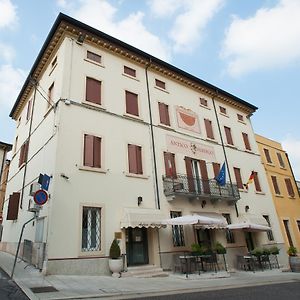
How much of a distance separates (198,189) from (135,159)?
4.24 m

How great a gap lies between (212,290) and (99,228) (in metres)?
5.08

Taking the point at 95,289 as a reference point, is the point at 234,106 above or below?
above

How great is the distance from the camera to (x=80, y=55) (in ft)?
46.2

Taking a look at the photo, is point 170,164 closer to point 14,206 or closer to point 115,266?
point 115,266

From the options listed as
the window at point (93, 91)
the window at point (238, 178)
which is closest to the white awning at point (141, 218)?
the window at point (93, 91)

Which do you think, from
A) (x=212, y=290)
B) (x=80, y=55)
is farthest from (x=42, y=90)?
(x=212, y=290)

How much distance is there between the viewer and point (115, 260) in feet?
33.9

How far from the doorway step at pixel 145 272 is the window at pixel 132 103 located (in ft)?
26.4

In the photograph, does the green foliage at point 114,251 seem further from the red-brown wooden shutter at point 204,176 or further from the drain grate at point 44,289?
the red-brown wooden shutter at point 204,176

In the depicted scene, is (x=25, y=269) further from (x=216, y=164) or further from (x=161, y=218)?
(x=216, y=164)

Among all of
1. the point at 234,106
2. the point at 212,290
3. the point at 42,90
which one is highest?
A: the point at 234,106

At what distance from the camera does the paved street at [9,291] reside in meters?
6.14

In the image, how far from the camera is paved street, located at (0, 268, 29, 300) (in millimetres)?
6137

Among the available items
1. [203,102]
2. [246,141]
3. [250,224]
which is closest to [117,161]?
[250,224]
